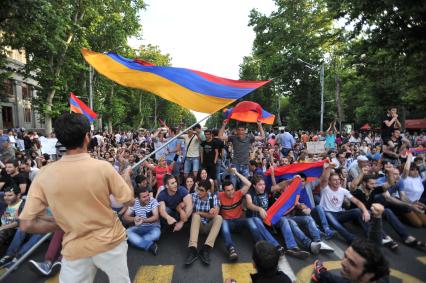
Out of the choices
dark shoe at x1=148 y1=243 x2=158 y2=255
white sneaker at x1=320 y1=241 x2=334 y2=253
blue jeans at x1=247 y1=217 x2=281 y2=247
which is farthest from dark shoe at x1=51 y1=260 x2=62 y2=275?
white sneaker at x1=320 y1=241 x2=334 y2=253

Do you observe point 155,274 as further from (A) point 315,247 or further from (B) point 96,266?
(A) point 315,247

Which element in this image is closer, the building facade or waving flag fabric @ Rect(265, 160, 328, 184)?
waving flag fabric @ Rect(265, 160, 328, 184)

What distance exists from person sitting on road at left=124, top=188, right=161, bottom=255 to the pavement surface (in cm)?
17

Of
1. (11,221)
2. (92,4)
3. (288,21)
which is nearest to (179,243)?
(11,221)

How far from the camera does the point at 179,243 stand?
5.78 metres

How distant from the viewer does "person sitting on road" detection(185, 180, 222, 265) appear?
529 cm

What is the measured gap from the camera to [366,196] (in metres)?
6.34

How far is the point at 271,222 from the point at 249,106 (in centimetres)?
389

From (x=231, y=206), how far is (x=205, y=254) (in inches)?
48.3

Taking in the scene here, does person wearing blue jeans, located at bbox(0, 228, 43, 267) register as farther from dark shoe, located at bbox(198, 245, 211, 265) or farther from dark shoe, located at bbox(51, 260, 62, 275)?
dark shoe, located at bbox(198, 245, 211, 265)

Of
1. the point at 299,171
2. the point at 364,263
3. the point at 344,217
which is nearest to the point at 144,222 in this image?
the point at 299,171

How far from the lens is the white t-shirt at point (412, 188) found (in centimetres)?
663

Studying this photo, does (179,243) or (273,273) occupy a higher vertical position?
(273,273)

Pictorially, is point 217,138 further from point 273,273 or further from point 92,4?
point 92,4
